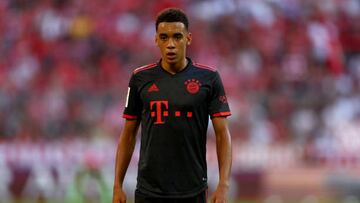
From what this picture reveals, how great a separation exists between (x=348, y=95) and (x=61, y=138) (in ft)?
20.0

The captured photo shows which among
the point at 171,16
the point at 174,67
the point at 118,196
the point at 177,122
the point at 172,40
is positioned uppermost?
the point at 171,16

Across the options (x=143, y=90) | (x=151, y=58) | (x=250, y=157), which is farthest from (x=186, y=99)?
(x=151, y=58)

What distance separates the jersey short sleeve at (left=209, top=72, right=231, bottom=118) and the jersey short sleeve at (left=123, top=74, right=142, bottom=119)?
470 mm

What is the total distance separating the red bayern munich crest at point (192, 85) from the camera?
579 centimetres

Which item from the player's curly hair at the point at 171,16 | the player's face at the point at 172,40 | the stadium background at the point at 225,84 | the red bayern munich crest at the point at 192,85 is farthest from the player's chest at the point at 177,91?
the stadium background at the point at 225,84

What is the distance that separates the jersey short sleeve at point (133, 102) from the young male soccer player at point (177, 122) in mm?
21

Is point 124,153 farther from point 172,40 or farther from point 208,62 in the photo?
point 208,62

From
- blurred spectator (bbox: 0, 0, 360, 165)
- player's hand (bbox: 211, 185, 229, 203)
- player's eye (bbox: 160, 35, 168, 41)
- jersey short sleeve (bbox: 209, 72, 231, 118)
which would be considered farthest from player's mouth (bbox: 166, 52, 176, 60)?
blurred spectator (bbox: 0, 0, 360, 165)

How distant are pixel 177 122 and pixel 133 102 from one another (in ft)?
1.16

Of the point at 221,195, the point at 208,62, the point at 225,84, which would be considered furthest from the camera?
the point at 208,62

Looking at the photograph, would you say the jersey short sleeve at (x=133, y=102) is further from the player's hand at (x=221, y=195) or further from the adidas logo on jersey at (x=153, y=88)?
the player's hand at (x=221, y=195)

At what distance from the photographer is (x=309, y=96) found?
19.3 meters

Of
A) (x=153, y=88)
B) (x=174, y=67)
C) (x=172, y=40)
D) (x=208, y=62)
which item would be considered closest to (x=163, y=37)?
(x=172, y=40)

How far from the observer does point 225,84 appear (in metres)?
18.8
